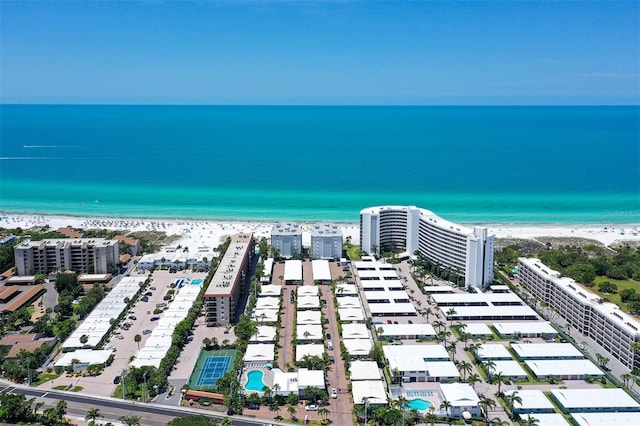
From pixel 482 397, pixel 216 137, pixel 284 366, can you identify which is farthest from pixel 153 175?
pixel 482 397

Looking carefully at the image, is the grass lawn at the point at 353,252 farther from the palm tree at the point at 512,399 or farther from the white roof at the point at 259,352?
the palm tree at the point at 512,399

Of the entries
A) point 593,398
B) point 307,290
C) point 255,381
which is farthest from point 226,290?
point 593,398

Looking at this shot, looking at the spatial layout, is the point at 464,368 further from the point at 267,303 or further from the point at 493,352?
the point at 267,303

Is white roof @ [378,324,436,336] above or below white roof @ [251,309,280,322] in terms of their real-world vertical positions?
below

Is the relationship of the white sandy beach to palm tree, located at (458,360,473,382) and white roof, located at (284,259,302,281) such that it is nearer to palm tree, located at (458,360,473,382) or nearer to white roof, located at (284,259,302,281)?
white roof, located at (284,259,302,281)

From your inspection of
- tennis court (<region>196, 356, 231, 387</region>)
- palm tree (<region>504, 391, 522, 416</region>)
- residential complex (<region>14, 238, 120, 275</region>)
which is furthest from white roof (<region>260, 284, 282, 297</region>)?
palm tree (<region>504, 391, 522, 416</region>)

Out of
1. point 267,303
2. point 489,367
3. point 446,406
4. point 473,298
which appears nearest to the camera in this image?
point 446,406

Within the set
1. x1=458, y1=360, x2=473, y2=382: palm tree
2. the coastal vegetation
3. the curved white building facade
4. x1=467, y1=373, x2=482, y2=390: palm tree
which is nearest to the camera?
x1=467, y1=373, x2=482, y2=390: palm tree
